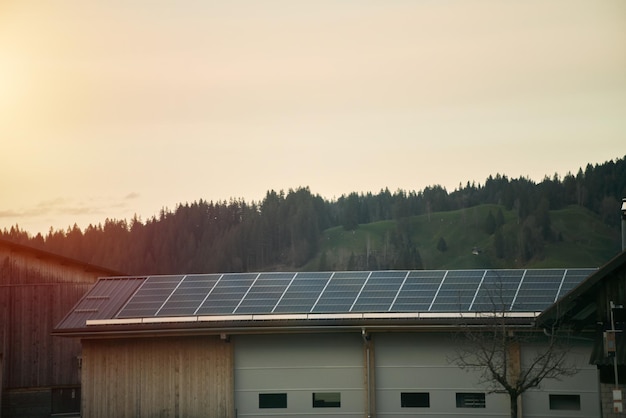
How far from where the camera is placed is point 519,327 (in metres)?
34.5

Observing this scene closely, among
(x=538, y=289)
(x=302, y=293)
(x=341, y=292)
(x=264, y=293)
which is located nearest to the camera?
(x=538, y=289)

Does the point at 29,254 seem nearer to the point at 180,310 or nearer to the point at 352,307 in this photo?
the point at 180,310

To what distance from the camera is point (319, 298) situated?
38.3 metres

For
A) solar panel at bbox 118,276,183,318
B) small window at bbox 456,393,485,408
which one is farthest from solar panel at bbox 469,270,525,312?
solar panel at bbox 118,276,183,318

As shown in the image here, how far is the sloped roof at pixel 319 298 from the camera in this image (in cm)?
3634

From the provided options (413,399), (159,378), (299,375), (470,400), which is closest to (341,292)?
(299,375)

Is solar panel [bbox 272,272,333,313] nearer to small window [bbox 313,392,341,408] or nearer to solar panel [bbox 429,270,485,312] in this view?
small window [bbox 313,392,341,408]

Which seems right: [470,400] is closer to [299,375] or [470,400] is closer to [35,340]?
[299,375]

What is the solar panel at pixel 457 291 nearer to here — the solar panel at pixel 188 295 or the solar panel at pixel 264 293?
the solar panel at pixel 264 293

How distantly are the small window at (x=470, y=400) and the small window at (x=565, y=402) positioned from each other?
2310 mm

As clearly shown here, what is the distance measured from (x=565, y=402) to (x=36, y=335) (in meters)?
29.1

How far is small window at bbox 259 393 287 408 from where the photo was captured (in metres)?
37.5

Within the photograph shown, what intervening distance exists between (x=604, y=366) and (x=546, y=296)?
24.6ft

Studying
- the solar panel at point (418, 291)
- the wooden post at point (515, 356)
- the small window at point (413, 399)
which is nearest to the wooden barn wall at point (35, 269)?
the solar panel at point (418, 291)
